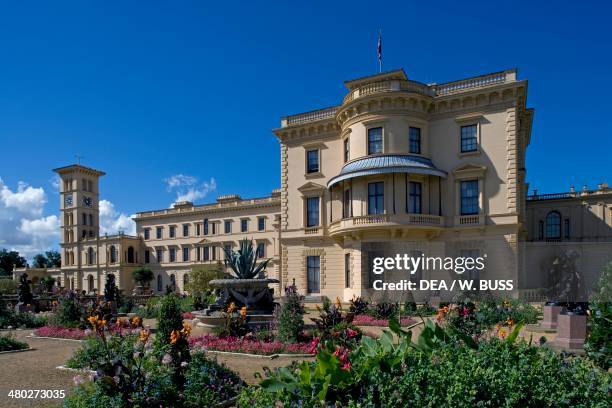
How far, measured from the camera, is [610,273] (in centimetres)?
1327

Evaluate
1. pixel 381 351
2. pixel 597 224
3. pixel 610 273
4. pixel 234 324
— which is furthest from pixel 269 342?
pixel 597 224

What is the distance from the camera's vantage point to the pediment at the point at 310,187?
2956cm

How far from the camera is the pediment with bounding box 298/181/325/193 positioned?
29562mm

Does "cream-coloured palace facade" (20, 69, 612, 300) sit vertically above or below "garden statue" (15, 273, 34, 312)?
above

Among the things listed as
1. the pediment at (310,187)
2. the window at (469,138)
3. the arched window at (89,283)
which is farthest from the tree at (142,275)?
the window at (469,138)

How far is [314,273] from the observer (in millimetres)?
30094

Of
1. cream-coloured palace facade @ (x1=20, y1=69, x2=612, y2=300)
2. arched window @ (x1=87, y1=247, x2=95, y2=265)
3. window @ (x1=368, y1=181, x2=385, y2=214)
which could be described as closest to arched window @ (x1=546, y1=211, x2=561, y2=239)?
cream-coloured palace facade @ (x1=20, y1=69, x2=612, y2=300)

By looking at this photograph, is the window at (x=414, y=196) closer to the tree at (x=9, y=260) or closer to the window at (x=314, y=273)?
the window at (x=314, y=273)

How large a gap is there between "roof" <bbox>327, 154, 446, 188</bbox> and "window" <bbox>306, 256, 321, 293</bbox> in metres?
6.93

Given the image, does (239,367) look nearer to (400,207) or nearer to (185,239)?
(400,207)

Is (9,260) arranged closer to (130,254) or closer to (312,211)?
(130,254)

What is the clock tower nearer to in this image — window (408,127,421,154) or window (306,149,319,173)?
window (306,149,319,173)

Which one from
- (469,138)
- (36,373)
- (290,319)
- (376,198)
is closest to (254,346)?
(290,319)

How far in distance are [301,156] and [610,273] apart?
21.2 m
